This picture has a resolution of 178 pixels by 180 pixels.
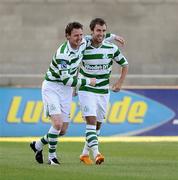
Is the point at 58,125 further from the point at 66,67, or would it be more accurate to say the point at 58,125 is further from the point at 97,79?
the point at 97,79

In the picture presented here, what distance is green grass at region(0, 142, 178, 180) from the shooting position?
10.6 meters

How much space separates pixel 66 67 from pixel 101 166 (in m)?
1.47

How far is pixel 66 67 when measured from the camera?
12.1m

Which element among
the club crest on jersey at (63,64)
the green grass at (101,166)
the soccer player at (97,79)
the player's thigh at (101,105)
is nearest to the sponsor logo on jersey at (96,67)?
the soccer player at (97,79)

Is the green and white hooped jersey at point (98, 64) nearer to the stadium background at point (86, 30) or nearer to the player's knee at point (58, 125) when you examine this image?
the player's knee at point (58, 125)

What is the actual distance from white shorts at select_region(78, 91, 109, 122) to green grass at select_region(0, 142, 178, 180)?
749 millimetres

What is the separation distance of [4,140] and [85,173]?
9.94m

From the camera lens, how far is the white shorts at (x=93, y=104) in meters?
12.9

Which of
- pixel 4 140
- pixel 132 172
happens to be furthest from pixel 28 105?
pixel 132 172

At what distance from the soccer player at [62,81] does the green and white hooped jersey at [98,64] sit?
35 cm

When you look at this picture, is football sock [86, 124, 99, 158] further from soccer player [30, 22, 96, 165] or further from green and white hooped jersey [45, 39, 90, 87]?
green and white hooped jersey [45, 39, 90, 87]

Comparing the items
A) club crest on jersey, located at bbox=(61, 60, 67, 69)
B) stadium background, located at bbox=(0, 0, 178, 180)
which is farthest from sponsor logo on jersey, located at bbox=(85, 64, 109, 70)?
stadium background, located at bbox=(0, 0, 178, 180)

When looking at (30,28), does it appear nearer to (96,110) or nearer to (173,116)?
(173,116)

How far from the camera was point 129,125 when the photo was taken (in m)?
21.8
